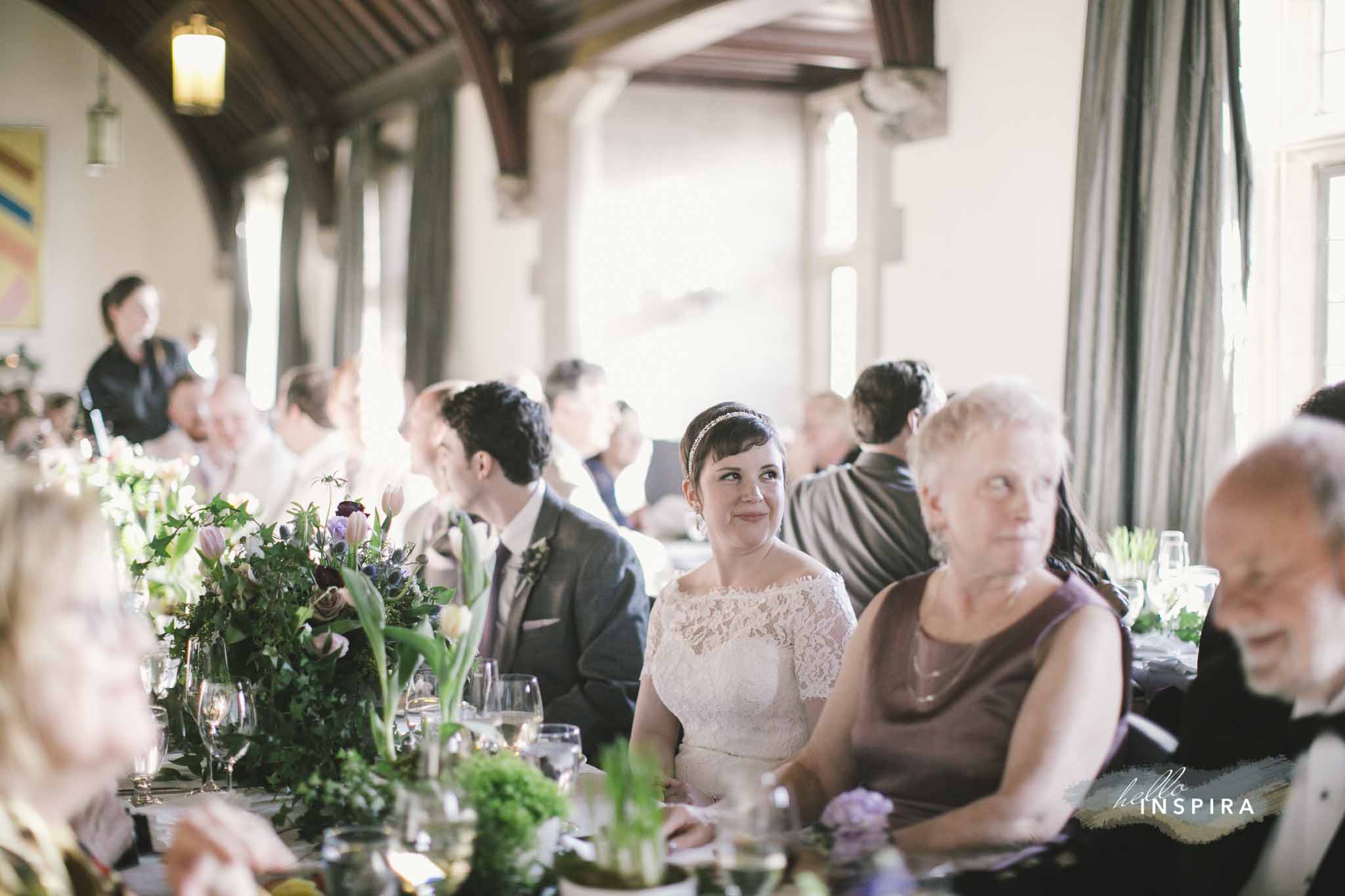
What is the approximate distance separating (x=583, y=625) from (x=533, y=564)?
0.59 ft

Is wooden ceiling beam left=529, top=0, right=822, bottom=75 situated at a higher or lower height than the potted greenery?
higher

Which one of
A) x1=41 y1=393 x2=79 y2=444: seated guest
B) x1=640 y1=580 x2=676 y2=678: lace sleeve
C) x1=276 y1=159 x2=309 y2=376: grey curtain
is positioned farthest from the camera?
x1=276 y1=159 x2=309 y2=376: grey curtain

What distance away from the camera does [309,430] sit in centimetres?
602

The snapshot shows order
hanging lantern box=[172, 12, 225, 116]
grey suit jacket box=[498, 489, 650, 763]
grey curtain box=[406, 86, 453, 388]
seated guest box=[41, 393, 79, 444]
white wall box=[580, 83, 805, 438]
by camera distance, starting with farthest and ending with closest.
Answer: grey curtain box=[406, 86, 453, 388], white wall box=[580, 83, 805, 438], seated guest box=[41, 393, 79, 444], hanging lantern box=[172, 12, 225, 116], grey suit jacket box=[498, 489, 650, 763]

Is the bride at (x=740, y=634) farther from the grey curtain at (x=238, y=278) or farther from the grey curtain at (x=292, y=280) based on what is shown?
the grey curtain at (x=238, y=278)

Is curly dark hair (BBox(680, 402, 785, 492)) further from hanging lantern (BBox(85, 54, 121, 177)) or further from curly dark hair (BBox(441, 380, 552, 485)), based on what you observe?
hanging lantern (BBox(85, 54, 121, 177))

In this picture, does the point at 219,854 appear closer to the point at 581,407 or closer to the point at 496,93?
the point at 581,407

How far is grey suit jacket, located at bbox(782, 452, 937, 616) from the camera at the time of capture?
155 inches

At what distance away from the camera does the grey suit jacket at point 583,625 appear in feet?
10.3

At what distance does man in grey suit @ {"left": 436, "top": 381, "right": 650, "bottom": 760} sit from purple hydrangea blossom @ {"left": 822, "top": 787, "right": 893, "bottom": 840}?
1.42 m

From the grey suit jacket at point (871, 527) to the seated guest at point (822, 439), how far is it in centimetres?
290

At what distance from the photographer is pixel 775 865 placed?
1.51 metres

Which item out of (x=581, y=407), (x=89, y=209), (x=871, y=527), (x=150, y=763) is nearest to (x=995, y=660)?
(x=150, y=763)

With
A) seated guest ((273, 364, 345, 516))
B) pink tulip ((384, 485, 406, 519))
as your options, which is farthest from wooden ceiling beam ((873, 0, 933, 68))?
pink tulip ((384, 485, 406, 519))
